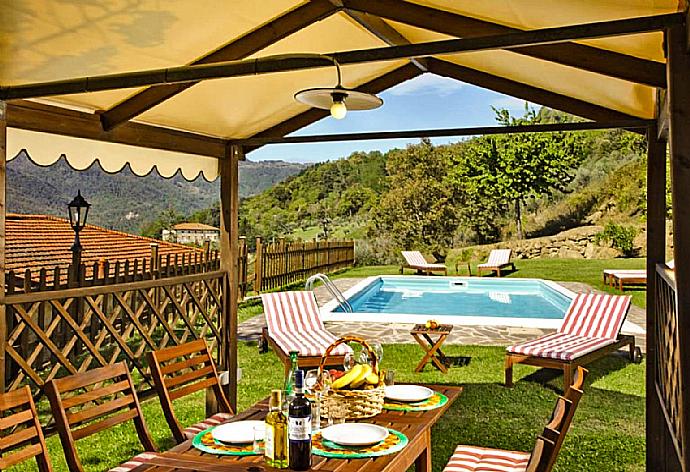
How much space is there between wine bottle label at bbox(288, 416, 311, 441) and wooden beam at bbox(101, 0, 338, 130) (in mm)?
2550

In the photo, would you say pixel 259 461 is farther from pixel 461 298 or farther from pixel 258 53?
pixel 461 298

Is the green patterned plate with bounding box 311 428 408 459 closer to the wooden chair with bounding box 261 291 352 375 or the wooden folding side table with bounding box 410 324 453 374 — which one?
the wooden chair with bounding box 261 291 352 375

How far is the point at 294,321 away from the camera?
789 cm

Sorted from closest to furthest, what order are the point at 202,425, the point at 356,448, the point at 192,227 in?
the point at 356,448 < the point at 202,425 < the point at 192,227

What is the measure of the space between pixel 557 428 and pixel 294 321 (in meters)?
5.31

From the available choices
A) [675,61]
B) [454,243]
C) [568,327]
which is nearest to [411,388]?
[675,61]

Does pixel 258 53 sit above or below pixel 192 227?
above

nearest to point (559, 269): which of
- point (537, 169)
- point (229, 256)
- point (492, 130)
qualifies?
point (537, 169)

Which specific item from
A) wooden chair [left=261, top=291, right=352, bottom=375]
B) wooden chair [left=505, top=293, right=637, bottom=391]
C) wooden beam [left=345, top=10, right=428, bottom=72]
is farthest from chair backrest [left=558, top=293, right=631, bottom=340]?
wooden beam [left=345, top=10, right=428, bottom=72]

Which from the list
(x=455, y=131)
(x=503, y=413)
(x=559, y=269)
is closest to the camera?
(x=455, y=131)

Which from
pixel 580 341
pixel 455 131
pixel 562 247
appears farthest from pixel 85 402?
pixel 562 247

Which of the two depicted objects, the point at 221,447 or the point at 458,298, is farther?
the point at 458,298

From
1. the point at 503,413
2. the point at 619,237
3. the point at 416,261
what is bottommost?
the point at 503,413

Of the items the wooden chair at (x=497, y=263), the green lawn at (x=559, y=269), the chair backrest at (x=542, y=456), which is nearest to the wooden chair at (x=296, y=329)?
the chair backrest at (x=542, y=456)
